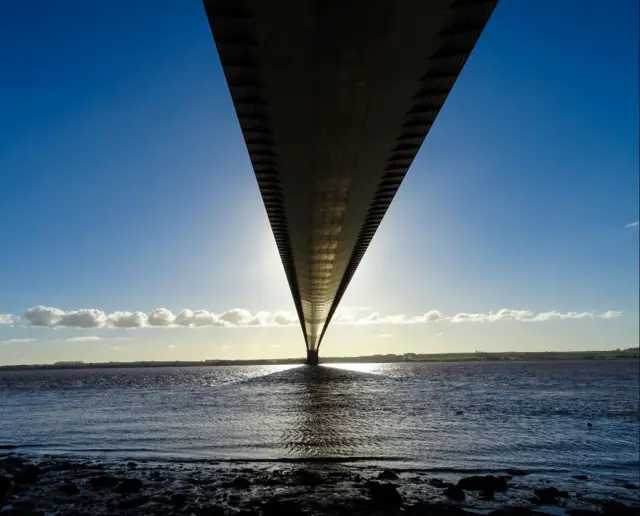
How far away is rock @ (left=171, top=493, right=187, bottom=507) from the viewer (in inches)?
404

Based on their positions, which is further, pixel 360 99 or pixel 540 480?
pixel 540 480

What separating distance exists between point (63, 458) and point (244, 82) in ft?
48.5

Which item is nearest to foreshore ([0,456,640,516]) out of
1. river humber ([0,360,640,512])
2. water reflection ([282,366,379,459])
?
river humber ([0,360,640,512])

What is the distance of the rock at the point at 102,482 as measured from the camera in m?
11.8

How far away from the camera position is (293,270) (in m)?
27.3

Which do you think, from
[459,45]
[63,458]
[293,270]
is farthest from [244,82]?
[293,270]

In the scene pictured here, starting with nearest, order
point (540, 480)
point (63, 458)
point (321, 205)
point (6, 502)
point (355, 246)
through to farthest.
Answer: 1. point (6, 502)
2. point (540, 480)
3. point (321, 205)
4. point (63, 458)
5. point (355, 246)

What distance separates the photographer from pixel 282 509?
31.7 feet

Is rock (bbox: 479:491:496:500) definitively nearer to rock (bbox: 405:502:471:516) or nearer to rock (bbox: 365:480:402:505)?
rock (bbox: 405:502:471:516)

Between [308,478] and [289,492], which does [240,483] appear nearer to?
[289,492]

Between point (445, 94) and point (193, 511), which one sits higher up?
point (445, 94)

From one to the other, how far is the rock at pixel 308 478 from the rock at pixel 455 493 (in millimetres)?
3240

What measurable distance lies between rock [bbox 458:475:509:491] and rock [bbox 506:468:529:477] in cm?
172

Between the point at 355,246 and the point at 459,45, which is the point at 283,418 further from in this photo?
the point at 459,45
